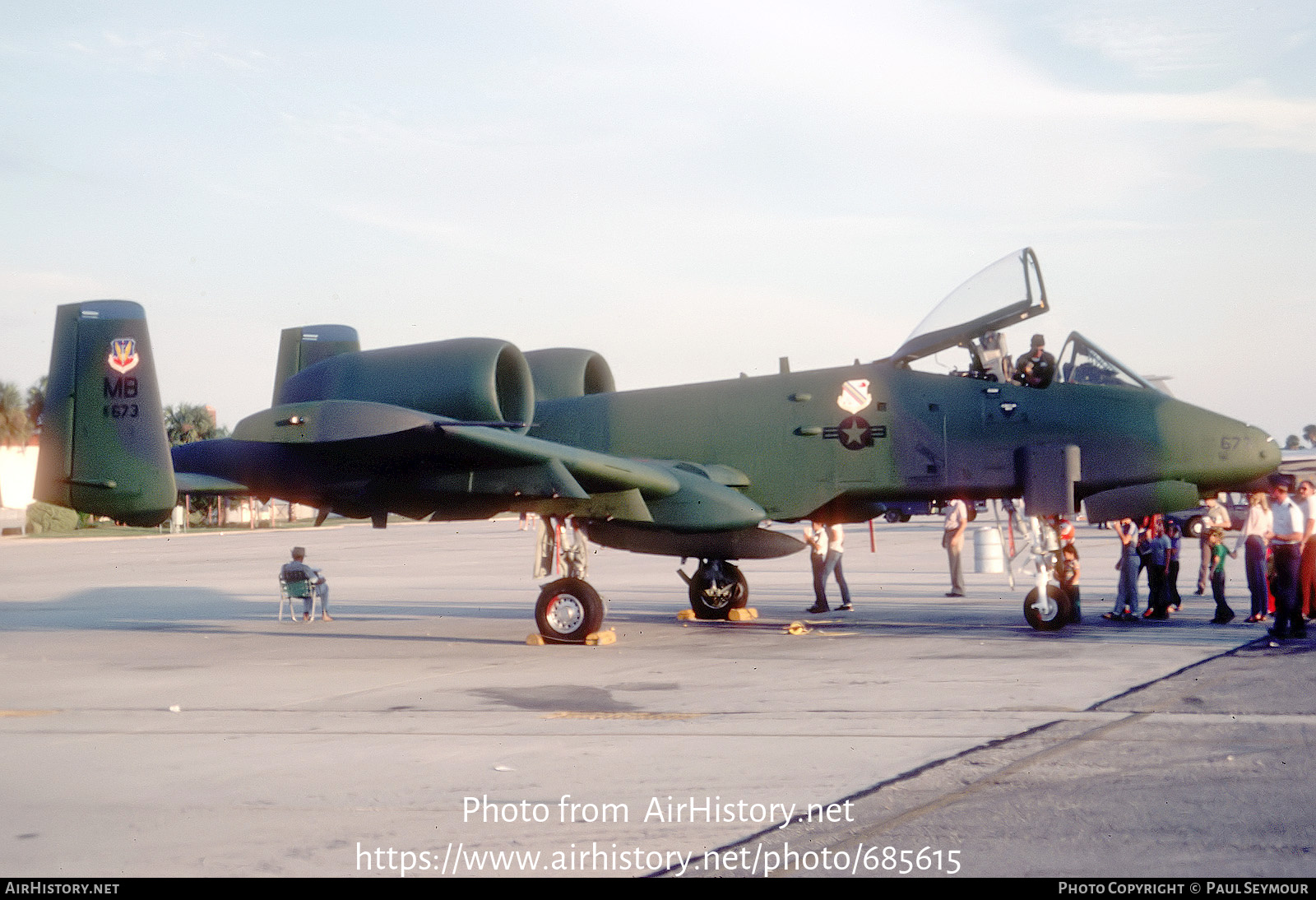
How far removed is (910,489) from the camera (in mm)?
13430

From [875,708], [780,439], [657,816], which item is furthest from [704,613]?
[657,816]

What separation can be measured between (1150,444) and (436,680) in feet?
25.6

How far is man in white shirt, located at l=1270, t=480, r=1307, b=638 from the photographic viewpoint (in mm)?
12062

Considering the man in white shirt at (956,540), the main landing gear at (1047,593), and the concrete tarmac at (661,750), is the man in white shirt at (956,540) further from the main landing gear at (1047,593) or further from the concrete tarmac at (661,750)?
the main landing gear at (1047,593)

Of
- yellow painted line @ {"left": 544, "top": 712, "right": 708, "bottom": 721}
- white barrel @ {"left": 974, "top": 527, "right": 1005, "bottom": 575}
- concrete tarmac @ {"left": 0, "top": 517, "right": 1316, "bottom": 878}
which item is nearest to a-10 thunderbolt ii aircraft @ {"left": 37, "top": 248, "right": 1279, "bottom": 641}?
concrete tarmac @ {"left": 0, "top": 517, "right": 1316, "bottom": 878}

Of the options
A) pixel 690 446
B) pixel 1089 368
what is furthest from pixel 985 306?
pixel 690 446

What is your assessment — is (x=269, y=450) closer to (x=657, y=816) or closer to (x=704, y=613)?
(x=704, y=613)

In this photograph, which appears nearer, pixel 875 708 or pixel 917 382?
pixel 875 708

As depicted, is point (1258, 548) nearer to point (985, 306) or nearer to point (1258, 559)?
point (1258, 559)

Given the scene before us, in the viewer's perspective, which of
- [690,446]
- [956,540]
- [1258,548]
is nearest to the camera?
[1258,548]

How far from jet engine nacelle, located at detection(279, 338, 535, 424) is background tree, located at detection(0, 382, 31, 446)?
76.0 meters

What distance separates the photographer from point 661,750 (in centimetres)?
675

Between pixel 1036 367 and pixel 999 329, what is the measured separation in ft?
1.93
